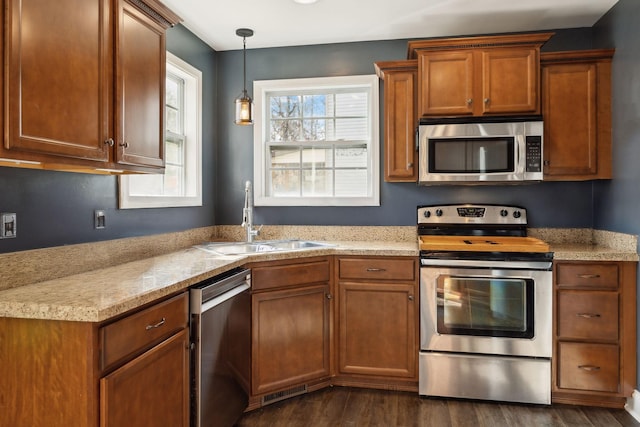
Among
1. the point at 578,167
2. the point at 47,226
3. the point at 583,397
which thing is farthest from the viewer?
the point at 578,167

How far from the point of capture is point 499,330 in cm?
275

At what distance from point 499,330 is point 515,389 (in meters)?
0.38

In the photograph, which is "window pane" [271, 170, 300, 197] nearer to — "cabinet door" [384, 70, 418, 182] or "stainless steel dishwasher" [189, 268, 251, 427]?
"cabinet door" [384, 70, 418, 182]

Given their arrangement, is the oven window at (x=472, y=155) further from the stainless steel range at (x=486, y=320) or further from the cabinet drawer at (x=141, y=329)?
the cabinet drawer at (x=141, y=329)

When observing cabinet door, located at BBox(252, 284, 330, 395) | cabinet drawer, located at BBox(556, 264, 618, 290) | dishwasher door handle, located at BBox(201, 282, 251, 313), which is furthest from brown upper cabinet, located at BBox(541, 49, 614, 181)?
dishwasher door handle, located at BBox(201, 282, 251, 313)

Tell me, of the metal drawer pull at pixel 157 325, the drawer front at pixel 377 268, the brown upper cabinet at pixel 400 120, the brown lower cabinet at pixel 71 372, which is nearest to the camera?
the brown lower cabinet at pixel 71 372

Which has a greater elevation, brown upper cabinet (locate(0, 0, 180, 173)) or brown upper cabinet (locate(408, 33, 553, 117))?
brown upper cabinet (locate(408, 33, 553, 117))

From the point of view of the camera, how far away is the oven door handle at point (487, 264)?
2.69 meters

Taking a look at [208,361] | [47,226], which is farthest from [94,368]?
[47,226]

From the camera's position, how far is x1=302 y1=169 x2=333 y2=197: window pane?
144 inches

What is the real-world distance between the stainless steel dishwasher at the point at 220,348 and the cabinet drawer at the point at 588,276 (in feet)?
6.34

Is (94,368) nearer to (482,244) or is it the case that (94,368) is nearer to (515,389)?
(482,244)

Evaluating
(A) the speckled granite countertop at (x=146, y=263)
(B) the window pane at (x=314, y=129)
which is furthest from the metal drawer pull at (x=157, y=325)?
(B) the window pane at (x=314, y=129)

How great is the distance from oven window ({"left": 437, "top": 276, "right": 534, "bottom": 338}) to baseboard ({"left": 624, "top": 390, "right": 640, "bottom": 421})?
66 centimetres
